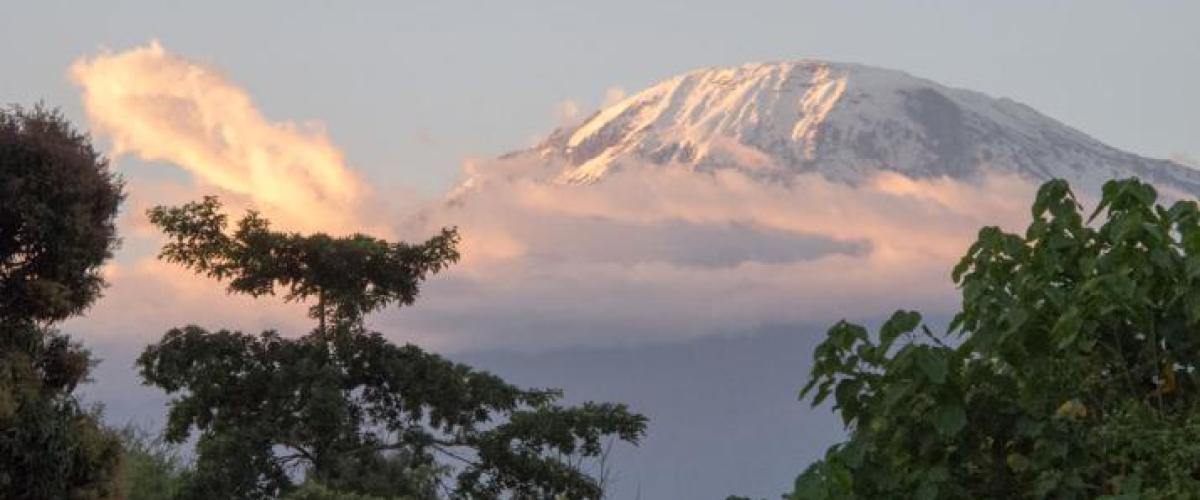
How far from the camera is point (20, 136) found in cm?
2003

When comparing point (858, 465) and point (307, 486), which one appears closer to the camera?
point (858, 465)

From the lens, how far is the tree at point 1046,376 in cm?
643

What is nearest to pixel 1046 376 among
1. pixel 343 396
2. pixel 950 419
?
pixel 950 419

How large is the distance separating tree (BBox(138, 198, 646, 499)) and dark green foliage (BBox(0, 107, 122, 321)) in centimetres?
491

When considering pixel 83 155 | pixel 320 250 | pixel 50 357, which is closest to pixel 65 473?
pixel 50 357

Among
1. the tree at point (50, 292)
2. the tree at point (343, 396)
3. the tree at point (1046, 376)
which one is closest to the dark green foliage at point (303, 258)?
the tree at point (343, 396)

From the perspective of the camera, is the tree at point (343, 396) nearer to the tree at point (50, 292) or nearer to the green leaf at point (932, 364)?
the tree at point (50, 292)

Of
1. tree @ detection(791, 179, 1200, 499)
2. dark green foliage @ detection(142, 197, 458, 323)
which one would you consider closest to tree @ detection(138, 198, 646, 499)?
dark green foliage @ detection(142, 197, 458, 323)

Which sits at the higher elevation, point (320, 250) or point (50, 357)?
point (320, 250)

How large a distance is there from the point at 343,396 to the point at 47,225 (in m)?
7.00

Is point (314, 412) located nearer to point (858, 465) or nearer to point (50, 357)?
point (50, 357)

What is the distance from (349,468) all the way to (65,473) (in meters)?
6.60

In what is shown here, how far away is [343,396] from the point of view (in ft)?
83.6

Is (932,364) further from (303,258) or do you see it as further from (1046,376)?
(303,258)
